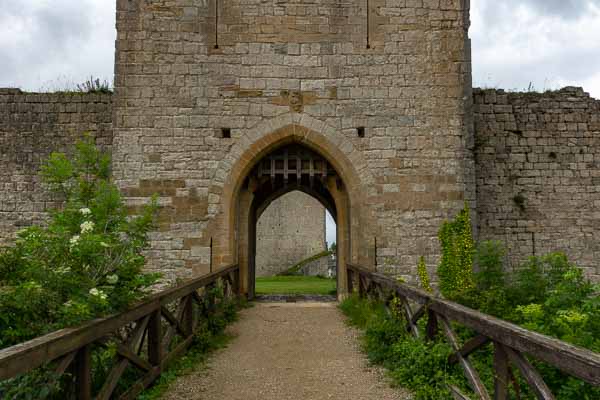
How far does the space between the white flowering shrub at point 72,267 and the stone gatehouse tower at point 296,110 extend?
4.01m

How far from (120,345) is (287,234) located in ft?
64.2

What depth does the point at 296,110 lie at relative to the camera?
27.2 ft

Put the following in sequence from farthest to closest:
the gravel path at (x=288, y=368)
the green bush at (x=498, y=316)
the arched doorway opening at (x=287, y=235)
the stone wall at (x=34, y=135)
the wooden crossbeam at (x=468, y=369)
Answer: the arched doorway opening at (x=287, y=235)
the stone wall at (x=34, y=135)
the gravel path at (x=288, y=368)
the green bush at (x=498, y=316)
the wooden crossbeam at (x=468, y=369)

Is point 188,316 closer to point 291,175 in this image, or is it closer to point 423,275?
point 423,275

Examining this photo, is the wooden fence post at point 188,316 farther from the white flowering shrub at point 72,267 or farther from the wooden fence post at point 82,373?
the wooden fence post at point 82,373

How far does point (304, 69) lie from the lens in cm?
834

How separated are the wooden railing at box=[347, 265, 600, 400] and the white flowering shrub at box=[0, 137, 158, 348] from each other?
2.10 m

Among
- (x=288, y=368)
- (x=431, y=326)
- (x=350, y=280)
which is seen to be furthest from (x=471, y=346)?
(x=350, y=280)

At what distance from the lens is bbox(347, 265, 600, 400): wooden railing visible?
2.06 metres

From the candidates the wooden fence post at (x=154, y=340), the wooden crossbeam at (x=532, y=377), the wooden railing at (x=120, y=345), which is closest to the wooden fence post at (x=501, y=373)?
the wooden crossbeam at (x=532, y=377)

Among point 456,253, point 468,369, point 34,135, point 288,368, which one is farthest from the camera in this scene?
point 34,135

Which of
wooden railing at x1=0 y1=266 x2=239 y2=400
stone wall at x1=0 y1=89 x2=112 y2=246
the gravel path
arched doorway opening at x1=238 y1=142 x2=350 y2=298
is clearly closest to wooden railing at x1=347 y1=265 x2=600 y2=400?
the gravel path

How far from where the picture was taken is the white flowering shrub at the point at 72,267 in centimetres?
274

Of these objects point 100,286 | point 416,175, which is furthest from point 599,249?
point 100,286
